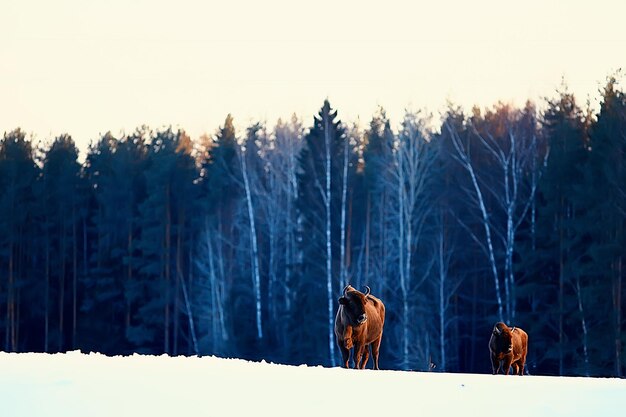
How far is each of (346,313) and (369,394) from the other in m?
5.34

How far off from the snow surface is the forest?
27808mm

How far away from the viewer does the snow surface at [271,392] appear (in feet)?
27.0

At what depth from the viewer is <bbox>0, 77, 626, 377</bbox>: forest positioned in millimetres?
40812

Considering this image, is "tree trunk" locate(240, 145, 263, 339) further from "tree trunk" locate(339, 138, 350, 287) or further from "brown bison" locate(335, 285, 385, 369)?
"brown bison" locate(335, 285, 385, 369)

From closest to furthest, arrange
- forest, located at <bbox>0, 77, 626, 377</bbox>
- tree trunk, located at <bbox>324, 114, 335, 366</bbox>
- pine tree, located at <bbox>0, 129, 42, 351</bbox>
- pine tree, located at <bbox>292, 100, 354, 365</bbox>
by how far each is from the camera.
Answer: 1. forest, located at <bbox>0, 77, 626, 377</bbox>
2. tree trunk, located at <bbox>324, 114, 335, 366</bbox>
3. pine tree, located at <bbox>292, 100, 354, 365</bbox>
4. pine tree, located at <bbox>0, 129, 42, 351</bbox>

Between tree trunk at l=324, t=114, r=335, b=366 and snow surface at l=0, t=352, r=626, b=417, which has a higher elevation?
tree trunk at l=324, t=114, r=335, b=366

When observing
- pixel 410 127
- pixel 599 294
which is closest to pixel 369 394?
pixel 599 294

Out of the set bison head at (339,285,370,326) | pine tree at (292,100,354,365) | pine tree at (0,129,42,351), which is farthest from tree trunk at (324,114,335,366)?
bison head at (339,285,370,326)

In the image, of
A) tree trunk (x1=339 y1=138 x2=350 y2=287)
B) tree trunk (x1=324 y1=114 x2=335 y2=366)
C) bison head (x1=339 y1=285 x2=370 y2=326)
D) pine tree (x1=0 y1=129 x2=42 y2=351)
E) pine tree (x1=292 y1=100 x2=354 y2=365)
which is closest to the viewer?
bison head (x1=339 y1=285 x2=370 y2=326)

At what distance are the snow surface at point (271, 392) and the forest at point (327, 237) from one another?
91.2ft

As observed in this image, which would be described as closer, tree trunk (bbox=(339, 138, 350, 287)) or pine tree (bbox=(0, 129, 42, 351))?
tree trunk (bbox=(339, 138, 350, 287))

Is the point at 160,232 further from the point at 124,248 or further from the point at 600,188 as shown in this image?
the point at 600,188

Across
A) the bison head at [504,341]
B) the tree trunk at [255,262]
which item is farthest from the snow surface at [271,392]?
the tree trunk at [255,262]

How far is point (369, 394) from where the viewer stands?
880 centimetres
